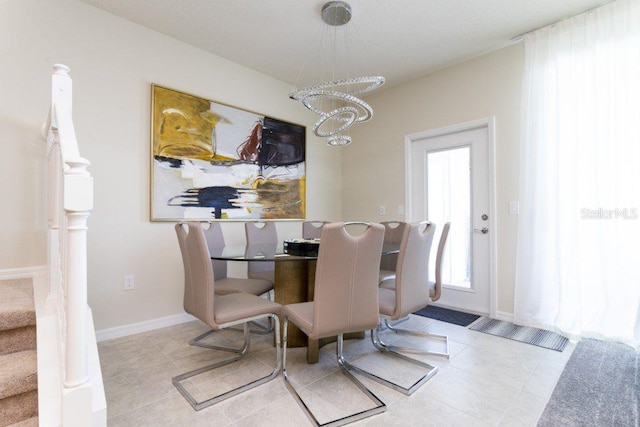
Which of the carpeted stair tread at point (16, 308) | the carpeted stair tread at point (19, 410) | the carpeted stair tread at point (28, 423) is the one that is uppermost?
the carpeted stair tread at point (16, 308)

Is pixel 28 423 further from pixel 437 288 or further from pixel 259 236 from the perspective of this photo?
pixel 437 288

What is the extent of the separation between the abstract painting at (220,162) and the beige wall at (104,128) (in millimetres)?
121

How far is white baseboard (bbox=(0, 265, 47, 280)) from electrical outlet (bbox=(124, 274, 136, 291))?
58cm

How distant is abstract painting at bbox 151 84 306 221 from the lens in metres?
2.80

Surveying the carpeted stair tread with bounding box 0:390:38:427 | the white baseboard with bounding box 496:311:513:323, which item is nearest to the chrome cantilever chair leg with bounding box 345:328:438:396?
the white baseboard with bounding box 496:311:513:323

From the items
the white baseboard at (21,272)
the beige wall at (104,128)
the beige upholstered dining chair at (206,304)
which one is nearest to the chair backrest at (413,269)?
the beige upholstered dining chair at (206,304)

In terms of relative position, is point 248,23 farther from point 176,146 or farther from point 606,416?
point 606,416

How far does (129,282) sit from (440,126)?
138 inches

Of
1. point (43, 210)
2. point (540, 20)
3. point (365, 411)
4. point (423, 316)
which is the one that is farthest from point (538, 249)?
point (43, 210)

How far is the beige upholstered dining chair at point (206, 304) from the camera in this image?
1710 millimetres

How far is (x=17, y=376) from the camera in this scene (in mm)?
1150

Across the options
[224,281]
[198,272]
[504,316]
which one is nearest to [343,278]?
[198,272]

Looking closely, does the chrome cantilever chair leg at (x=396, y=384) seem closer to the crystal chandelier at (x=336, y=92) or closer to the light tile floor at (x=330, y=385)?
the light tile floor at (x=330, y=385)

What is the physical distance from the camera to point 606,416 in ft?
5.05
